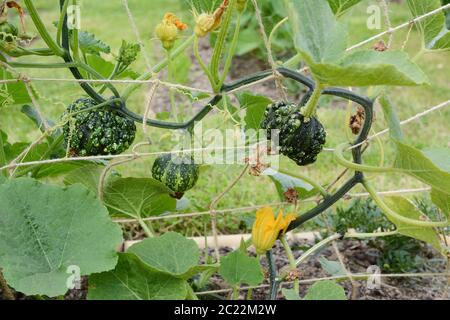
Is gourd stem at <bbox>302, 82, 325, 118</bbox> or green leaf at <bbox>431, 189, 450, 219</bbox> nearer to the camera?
gourd stem at <bbox>302, 82, 325, 118</bbox>

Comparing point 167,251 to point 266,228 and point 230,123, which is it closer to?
point 266,228

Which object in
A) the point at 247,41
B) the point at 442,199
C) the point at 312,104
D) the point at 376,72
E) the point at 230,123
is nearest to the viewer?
the point at 376,72

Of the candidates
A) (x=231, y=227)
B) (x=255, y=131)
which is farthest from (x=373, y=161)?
(x=255, y=131)

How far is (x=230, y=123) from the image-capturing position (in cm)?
203

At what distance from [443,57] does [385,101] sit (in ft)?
9.76

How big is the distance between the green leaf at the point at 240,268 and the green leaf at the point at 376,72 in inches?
15.5

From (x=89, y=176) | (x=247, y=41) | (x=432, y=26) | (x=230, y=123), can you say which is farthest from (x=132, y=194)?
(x=247, y=41)

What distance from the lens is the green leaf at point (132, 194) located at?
125 cm

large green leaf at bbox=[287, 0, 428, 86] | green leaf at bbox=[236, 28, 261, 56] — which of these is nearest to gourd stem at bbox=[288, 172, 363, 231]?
large green leaf at bbox=[287, 0, 428, 86]

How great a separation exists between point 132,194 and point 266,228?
28 centimetres

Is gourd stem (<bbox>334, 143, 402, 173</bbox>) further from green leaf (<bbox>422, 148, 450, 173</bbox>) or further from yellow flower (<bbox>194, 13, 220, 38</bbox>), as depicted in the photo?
yellow flower (<bbox>194, 13, 220, 38</bbox>)

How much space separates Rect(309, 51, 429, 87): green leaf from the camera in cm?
84

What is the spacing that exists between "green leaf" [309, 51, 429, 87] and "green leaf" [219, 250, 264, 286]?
0.39 m
